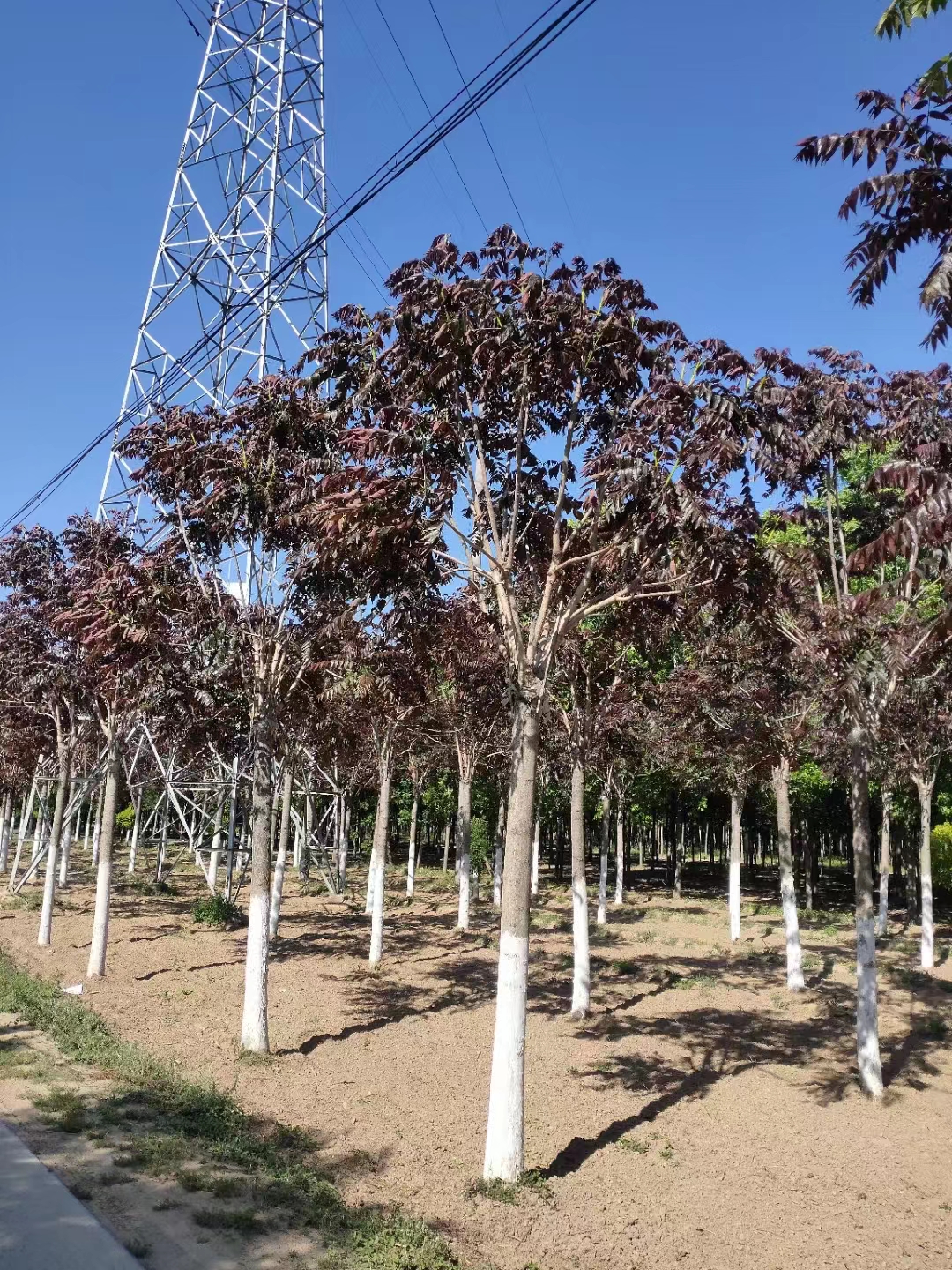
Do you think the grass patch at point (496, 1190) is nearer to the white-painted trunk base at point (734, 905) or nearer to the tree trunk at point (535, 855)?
the white-painted trunk base at point (734, 905)

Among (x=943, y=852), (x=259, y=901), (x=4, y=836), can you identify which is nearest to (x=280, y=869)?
(x=259, y=901)

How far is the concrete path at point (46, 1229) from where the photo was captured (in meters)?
4.90

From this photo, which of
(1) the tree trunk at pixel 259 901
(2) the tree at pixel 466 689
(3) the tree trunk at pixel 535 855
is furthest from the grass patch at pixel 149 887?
(1) the tree trunk at pixel 259 901

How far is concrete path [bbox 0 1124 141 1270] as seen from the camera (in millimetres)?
4902

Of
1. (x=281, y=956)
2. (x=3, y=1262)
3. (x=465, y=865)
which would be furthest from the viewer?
(x=465, y=865)

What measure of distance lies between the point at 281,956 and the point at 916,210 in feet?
53.0

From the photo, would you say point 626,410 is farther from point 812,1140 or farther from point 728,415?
point 812,1140

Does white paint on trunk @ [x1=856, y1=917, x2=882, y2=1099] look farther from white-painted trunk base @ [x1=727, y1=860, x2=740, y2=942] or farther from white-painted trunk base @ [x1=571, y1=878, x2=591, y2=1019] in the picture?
white-painted trunk base @ [x1=727, y1=860, x2=740, y2=942]

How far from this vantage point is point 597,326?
7.82 meters

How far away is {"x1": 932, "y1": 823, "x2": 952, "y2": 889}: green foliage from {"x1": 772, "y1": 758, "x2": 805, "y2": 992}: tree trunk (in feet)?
53.0

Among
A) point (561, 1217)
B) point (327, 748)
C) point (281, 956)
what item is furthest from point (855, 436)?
point (327, 748)

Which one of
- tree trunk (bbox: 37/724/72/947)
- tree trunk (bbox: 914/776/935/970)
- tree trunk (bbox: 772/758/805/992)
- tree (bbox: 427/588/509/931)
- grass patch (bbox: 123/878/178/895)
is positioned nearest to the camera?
tree (bbox: 427/588/509/931)

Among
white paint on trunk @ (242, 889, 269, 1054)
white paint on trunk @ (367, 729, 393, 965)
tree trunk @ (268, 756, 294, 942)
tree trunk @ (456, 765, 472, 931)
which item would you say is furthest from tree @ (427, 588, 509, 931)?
white paint on trunk @ (242, 889, 269, 1054)

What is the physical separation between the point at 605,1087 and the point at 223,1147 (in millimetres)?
4348
